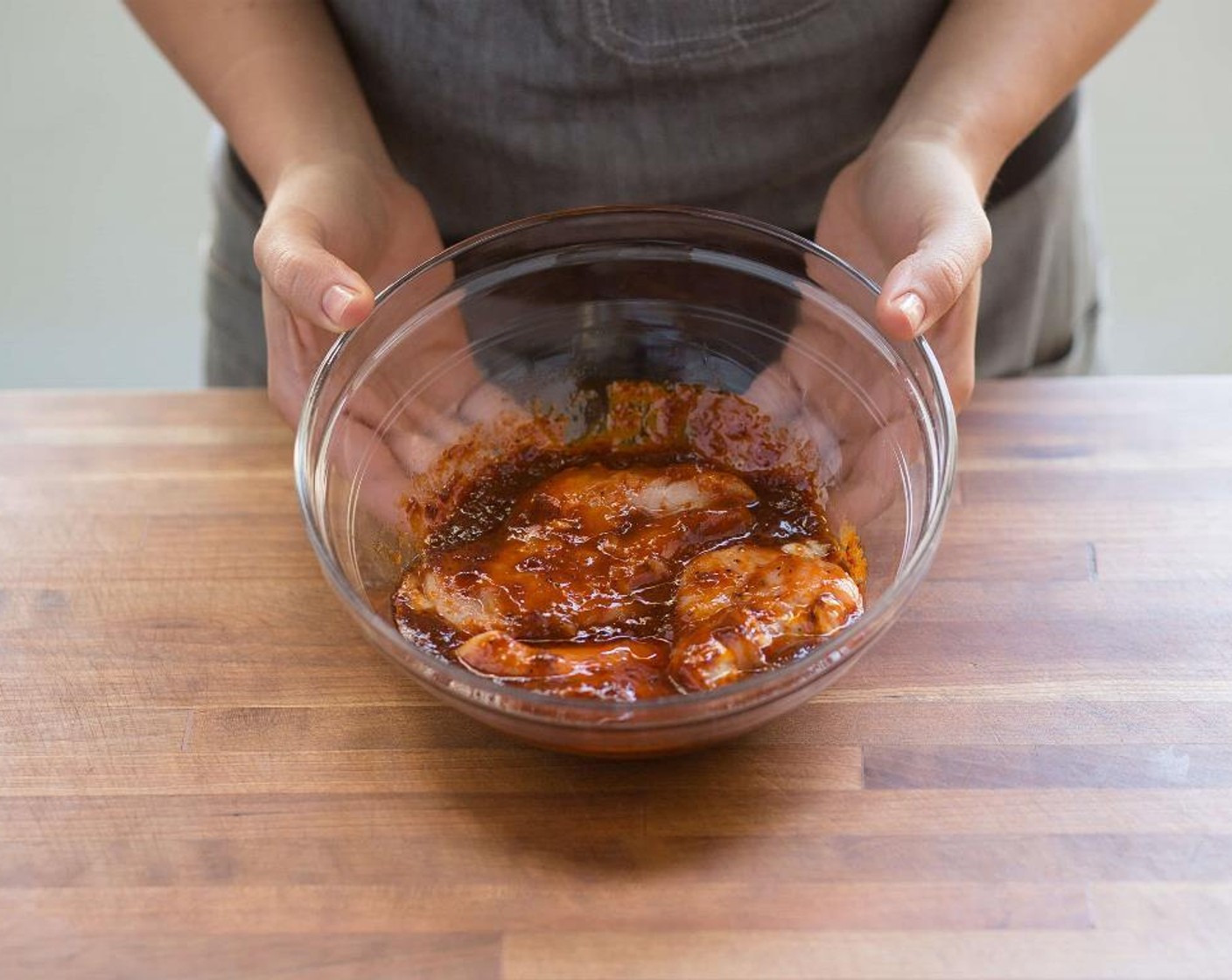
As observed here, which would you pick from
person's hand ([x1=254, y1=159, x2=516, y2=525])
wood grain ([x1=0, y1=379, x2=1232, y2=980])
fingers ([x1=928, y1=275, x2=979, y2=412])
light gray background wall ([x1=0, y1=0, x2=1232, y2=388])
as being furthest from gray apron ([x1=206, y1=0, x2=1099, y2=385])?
light gray background wall ([x1=0, y1=0, x2=1232, y2=388])

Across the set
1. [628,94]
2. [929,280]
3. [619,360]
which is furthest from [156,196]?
[929,280]

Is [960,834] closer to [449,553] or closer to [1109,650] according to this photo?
[1109,650]

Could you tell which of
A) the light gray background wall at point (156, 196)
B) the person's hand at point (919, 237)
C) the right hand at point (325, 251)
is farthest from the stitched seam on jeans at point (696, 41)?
the light gray background wall at point (156, 196)

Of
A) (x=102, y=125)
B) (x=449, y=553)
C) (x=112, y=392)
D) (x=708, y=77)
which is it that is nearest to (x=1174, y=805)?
(x=449, y=553)

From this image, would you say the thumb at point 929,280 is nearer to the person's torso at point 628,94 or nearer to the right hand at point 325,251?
the person's torso at point 628,94

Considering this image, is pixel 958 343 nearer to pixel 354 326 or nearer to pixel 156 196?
pixel 354 326

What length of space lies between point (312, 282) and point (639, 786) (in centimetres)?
51

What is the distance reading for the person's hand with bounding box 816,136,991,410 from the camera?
3.58 feet

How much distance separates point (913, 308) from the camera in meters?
1.08

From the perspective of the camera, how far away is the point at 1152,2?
1.48m

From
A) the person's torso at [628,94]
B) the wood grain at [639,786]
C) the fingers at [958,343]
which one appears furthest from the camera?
the person's torso at [628,94]

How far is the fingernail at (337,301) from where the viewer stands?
1.12 metres

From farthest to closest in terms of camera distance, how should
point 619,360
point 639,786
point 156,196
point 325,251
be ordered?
1. point 156,196
2. point 619,360
3. point 325,251
4. point 639,786

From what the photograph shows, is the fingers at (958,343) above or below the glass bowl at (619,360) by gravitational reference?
below
